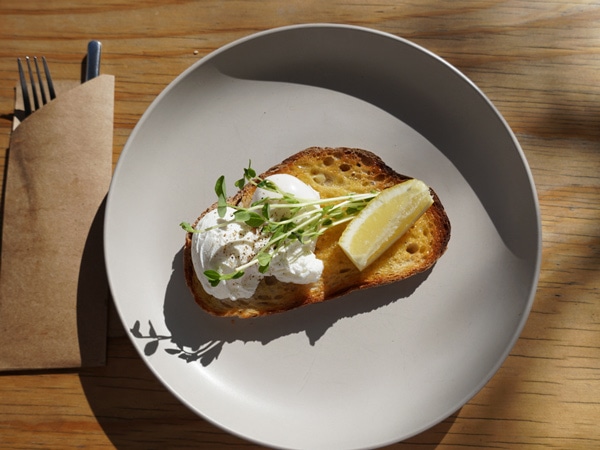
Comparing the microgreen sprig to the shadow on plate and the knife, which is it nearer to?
the shadow on plate

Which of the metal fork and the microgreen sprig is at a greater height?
the metal fork

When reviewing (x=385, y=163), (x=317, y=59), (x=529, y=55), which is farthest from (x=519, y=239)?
(x=317, y=59)

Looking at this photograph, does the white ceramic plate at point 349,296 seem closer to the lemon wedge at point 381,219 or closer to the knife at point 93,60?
the lemon wedge at point 381,219

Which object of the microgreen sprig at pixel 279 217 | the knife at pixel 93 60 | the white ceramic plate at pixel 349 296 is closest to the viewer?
the microgreen sprig at pixel 279 217

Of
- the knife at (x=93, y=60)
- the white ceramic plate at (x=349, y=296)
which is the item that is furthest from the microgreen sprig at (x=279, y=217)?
the knife at (x=93, y=60)

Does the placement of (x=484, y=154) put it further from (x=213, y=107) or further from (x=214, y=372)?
(x=214, y=372)

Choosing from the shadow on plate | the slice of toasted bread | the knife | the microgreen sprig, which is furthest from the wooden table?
the microgreen sprig
